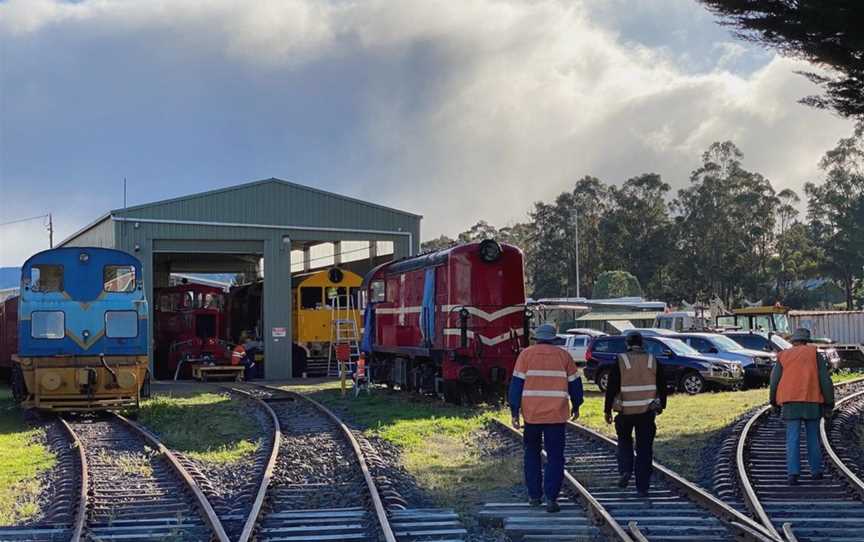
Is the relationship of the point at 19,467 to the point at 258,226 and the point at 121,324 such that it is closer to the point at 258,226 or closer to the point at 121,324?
the point at 121,324

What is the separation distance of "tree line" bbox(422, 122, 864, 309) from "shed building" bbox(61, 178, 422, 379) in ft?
100

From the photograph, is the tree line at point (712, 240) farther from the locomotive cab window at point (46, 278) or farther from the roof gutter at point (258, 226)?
the locomotive cab window at point (46, 278)

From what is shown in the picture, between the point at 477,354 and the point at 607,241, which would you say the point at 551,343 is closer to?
the point at 477,354

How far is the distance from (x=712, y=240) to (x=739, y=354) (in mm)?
43633

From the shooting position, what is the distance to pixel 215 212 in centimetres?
3041

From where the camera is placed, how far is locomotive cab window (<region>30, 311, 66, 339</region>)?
1748 centimetres

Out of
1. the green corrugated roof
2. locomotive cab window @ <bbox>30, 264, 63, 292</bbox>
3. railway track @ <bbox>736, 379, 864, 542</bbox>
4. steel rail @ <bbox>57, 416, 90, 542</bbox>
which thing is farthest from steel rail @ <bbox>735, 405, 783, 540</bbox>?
the green corrugated roof

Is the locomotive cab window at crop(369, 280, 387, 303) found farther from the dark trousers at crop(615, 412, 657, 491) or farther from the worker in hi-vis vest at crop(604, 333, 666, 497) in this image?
the worker in hi-vis vest at crop(604, 333, 666, 497)

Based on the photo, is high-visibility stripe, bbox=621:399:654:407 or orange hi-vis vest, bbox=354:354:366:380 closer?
high-visibility stripe, bbox=621:399:654:407

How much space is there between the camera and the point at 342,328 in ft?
98.7

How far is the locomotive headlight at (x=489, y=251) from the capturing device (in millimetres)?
18719

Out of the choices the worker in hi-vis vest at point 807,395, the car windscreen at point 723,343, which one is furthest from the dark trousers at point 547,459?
the car windscreen at point 723,343

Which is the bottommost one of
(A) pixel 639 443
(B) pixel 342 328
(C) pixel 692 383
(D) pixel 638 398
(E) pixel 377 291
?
(C) pixel 692 383

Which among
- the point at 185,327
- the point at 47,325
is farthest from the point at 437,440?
the point at 185,327
